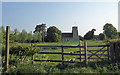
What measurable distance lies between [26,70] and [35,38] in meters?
39.2

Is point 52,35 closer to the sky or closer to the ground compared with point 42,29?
closer to the ground

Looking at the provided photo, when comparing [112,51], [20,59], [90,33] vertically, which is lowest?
[20,59]

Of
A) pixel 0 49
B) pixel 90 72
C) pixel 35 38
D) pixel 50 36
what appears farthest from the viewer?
pixel 35 38

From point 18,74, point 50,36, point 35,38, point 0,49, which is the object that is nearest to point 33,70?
point 18,74

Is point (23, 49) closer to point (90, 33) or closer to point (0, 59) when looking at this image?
point (0, 59)

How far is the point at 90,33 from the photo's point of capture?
76.0 feet

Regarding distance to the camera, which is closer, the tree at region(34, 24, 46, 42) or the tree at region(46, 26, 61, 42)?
the tree at region(46, 26, 61, 42)

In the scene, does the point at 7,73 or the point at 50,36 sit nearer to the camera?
the point at 7,73

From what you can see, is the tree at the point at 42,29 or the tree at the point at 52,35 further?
the tree at the point at 42,29

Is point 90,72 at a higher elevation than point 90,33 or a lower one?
lower

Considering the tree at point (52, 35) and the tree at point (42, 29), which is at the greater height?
the tree at point (42, 29)

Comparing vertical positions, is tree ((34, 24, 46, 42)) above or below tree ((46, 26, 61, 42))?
above

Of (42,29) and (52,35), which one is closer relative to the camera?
(52,35)

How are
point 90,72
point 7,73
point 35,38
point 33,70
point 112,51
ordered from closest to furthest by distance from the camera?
point 90,72 → point 33,70 → point 7,73 → point 112,51 → point 35,38
